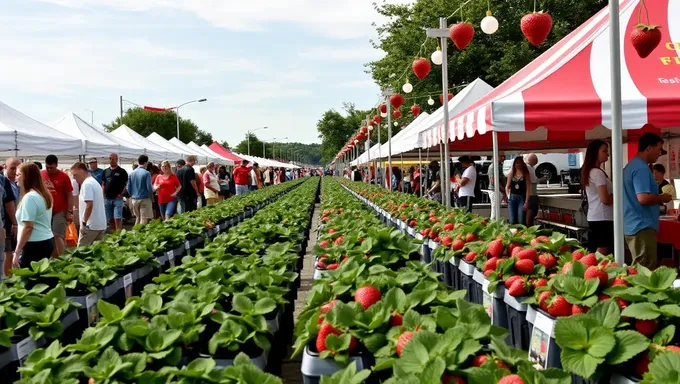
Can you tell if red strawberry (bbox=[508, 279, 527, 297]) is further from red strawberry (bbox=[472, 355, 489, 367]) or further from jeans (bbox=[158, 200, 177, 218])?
jeans (bbox=[158, 200, 177, 218])

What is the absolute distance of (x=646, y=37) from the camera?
16.0ft

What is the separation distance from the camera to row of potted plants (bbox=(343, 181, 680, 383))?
2174 millimetres

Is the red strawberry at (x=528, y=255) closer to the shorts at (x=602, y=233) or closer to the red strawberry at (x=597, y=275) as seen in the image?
the red strawberry at (x=597, y=275)

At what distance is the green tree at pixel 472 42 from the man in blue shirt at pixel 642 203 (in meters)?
22.2

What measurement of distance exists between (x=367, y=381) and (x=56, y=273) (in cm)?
282

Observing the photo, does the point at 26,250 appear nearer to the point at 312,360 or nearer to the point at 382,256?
the point at 382,256

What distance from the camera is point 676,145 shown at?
10102mm

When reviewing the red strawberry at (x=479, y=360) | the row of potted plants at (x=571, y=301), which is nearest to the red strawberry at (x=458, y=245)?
the row of potted plants at (x=571, y=301)

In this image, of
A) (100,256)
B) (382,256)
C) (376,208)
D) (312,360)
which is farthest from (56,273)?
(376,208)

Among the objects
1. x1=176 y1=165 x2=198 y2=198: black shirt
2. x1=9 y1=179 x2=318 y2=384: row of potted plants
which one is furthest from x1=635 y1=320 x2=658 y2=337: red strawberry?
x1=176 y1=165 x2=198 y2=198: black shirt

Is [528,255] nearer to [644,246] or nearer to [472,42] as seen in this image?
[644,246]

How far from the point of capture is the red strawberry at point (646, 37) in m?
4.84

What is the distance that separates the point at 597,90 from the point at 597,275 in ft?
11.3

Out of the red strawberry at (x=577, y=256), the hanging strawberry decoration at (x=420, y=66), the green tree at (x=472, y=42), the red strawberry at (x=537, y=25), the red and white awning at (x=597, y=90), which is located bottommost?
the red strawberry at (x=577, y=256)
